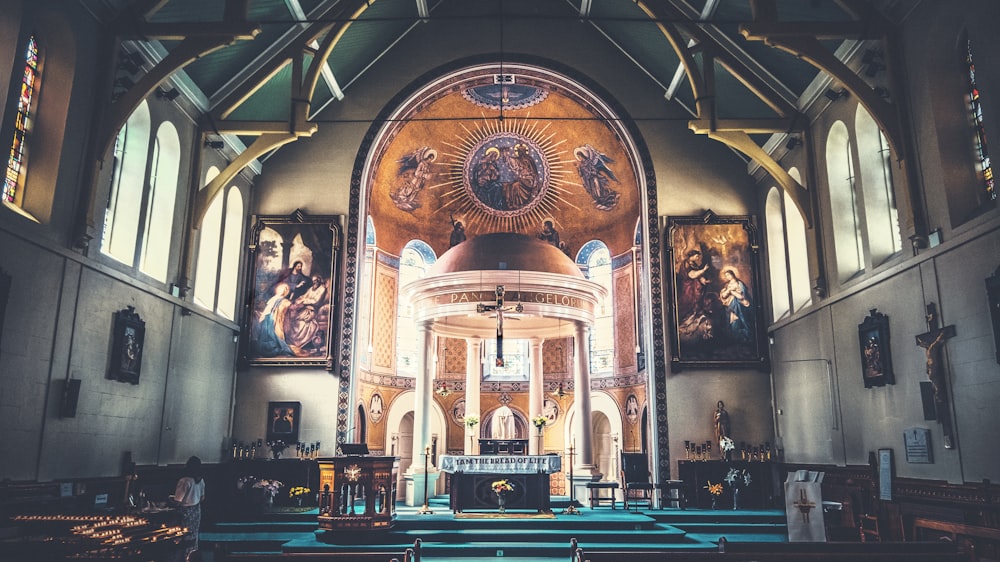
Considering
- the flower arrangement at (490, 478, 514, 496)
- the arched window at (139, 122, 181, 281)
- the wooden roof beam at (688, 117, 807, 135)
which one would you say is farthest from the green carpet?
the wooden roof beam at (688, 117, 807, 135)

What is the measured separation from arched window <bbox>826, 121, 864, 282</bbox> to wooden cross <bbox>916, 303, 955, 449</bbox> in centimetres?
335

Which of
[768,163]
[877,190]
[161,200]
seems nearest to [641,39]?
[768,163]

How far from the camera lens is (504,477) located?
14398 mm

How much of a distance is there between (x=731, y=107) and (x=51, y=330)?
14376 mm

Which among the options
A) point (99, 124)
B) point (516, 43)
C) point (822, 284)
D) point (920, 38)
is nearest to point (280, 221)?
point (99, 124)

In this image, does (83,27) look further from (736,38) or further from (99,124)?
(736,38)

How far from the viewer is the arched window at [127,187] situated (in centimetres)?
1244

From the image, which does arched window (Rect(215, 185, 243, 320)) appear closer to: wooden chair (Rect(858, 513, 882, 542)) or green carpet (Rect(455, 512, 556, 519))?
green carpet (Rect(455, 512, 556, 519))

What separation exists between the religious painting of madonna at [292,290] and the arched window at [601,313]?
9778 mm

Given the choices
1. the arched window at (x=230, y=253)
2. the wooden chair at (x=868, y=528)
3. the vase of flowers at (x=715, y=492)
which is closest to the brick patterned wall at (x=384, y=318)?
the arched window at (x=230, y=253)

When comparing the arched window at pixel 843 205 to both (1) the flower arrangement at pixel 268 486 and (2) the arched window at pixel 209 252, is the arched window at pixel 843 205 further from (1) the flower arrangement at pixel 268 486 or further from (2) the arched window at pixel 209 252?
(2) the arched window at pixel 209 252

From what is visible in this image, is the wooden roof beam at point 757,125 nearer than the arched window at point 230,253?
Yes

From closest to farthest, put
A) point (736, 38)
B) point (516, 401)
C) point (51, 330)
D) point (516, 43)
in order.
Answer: point (51, 330), point (736, 38), point (516, 43), point (516, 401)

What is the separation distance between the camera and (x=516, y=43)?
61.2 ft
